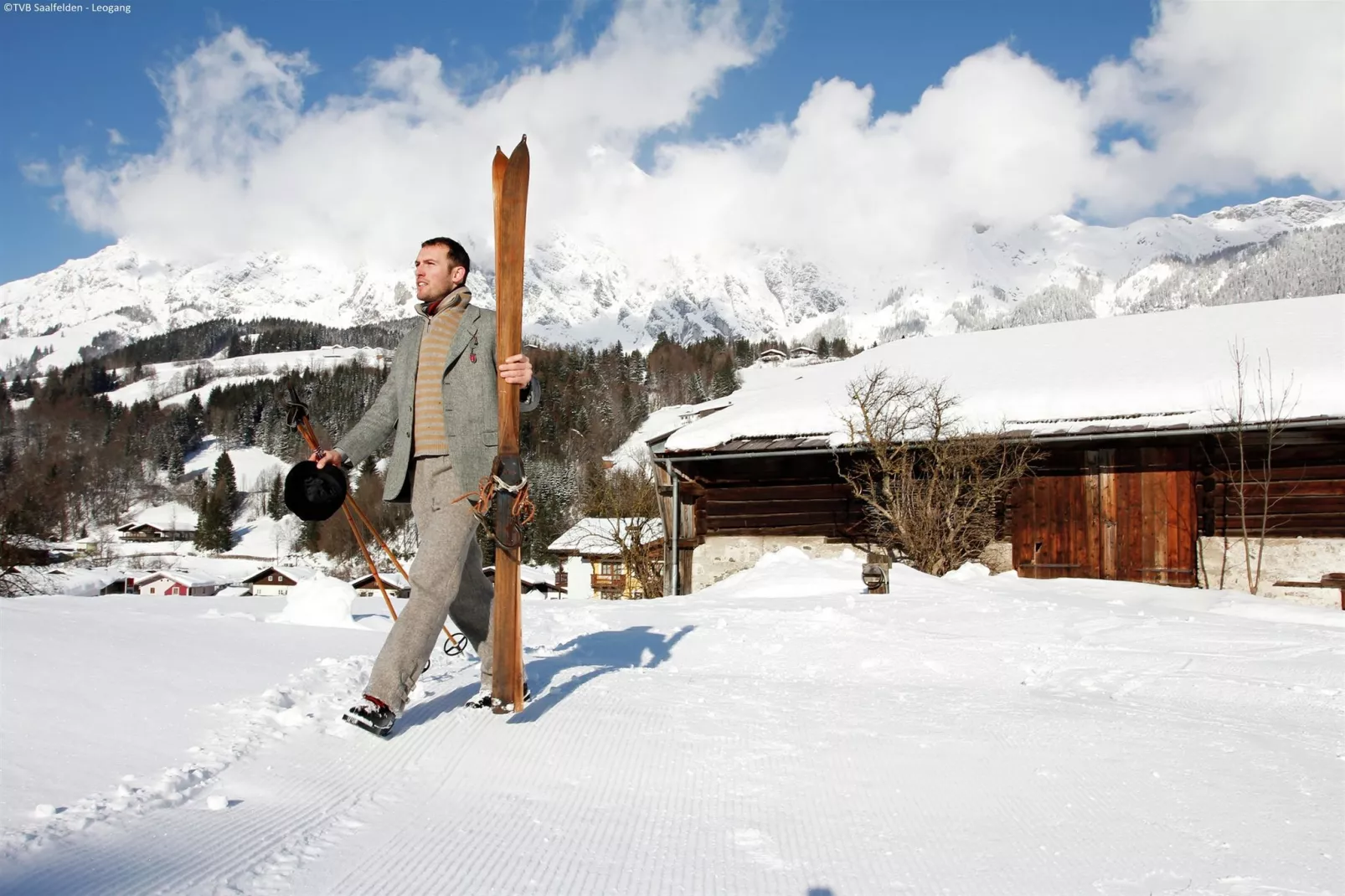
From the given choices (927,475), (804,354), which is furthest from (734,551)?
(804,354)

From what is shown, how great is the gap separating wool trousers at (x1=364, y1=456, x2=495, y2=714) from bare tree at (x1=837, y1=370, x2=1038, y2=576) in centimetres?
989

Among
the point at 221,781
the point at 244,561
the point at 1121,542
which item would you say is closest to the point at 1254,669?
the point at 221,781

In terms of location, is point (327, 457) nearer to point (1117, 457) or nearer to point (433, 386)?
point (433, 386)

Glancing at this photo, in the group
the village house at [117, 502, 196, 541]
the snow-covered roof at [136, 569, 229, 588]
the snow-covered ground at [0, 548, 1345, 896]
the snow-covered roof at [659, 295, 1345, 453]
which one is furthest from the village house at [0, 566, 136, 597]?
the village house at [117, 502, 196, 541]

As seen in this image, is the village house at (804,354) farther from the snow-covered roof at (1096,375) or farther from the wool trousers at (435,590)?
the wool trousers at (435,590)

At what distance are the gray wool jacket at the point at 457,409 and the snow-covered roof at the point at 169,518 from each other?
123285mm

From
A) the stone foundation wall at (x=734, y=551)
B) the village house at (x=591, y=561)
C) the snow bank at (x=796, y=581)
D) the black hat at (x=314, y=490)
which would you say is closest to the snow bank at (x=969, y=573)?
the snow bank at (x=796, y=581)

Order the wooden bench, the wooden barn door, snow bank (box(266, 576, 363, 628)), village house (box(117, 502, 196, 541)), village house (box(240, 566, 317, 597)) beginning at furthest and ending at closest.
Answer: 1. village house (box(117, 502, 196, 541))
2. village house (box(240, 566, 317, 597))
3. the wooden barn door
4. the wooden bench
5. snow bank (box(266, 576, 363, 628))

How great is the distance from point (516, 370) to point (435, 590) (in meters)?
0.90

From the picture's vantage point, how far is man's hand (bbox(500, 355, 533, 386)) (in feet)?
11.7

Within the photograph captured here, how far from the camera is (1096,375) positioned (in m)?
14.9

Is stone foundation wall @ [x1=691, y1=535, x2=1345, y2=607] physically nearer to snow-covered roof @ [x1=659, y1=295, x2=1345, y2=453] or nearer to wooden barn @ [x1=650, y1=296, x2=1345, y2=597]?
wooden barn @ [x1=650, y1=296, x2=1345, y2=597]

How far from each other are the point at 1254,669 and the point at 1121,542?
369 inches

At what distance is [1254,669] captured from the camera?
16.6ft
